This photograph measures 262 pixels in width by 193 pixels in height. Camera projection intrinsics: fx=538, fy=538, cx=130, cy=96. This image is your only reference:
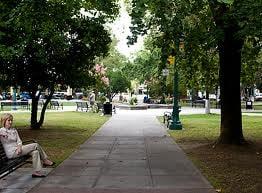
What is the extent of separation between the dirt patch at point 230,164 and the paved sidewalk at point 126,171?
287mm

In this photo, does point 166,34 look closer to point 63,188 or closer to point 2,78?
point 63,188

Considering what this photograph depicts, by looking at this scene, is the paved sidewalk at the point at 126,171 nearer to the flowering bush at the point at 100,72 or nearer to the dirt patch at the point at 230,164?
the dirt patch at the point at 230,164

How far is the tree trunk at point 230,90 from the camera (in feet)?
50.3

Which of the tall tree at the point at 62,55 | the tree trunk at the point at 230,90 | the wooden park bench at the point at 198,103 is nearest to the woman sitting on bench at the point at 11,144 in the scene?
the tree trunk at the point at 230,90

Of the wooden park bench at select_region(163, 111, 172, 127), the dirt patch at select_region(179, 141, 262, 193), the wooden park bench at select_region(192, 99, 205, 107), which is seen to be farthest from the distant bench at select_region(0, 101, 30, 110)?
the dirt patch at select_region(179, 141, 262, 193)

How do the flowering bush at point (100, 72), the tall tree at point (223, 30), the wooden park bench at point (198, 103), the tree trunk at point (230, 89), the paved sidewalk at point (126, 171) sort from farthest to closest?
the wooden park bench at point (198, 103) → the flowering bush at point (100, 72) → the tree trunk at point (230, 89) → the tall tree at point (223, 30) → the paved sidewalk at point (126, 171)

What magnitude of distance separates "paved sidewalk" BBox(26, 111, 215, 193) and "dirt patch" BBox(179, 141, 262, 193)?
287mm

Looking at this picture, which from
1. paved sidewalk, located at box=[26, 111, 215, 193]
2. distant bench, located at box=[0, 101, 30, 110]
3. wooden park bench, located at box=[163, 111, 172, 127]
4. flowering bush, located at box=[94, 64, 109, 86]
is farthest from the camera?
distant bench, located at box=[0, 101, 30, 110]

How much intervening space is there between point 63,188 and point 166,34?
6971mm

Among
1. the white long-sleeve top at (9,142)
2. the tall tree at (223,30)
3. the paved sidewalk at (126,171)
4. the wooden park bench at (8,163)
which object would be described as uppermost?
the tall tree at (223,30)

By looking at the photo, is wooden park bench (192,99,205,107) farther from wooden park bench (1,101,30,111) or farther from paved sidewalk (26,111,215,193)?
paved sidewalk (26,111,215,193)

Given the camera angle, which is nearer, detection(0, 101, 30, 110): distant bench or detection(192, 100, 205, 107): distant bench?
detection(0, 101, 30, 110): distant bench

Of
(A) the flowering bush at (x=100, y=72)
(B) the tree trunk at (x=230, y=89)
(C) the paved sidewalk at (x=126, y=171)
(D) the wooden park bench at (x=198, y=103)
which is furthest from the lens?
(D) the wooden park bench at (x=198, y=103)

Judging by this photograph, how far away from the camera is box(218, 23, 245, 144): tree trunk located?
1532cm
